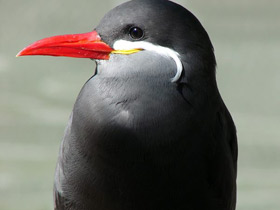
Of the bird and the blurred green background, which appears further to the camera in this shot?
the blurred green background

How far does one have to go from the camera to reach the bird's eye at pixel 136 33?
12.0 feet

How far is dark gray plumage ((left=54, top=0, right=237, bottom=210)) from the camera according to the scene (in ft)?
12.0

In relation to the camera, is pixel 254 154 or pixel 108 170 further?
pixel 254 154

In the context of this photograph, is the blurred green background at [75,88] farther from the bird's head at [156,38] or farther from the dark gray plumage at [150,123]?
the bird's head at [156,38]

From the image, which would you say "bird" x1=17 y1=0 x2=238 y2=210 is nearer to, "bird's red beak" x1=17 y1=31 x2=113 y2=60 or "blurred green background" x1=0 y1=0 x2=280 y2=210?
"bird's red beak" x1=17 y1=31 x2=113 y2=60

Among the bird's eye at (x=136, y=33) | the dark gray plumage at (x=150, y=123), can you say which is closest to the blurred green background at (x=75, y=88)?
the dark gray plumage at (x=150, y=123)

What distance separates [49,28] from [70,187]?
17.6ft

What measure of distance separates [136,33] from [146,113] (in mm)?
405

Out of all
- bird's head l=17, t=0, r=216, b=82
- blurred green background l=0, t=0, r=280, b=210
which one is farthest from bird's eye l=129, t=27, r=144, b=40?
blurred green background l=0, t=0, r=280, b=210

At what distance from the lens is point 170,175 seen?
12.4 ft

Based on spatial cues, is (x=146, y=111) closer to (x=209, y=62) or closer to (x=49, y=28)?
(x=209, y=62)

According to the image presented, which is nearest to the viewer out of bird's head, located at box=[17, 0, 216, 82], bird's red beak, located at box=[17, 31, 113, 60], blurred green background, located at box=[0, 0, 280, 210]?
bird's head, located at box=[17, 0, 216, 82]

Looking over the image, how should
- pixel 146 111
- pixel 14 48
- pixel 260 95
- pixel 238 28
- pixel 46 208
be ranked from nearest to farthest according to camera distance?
pixel 146 111 < pixel 46 208 < pixel 260 95 < pixel 14 48 < pixel 238 28

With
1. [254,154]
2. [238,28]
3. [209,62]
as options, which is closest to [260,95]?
[254,154]
